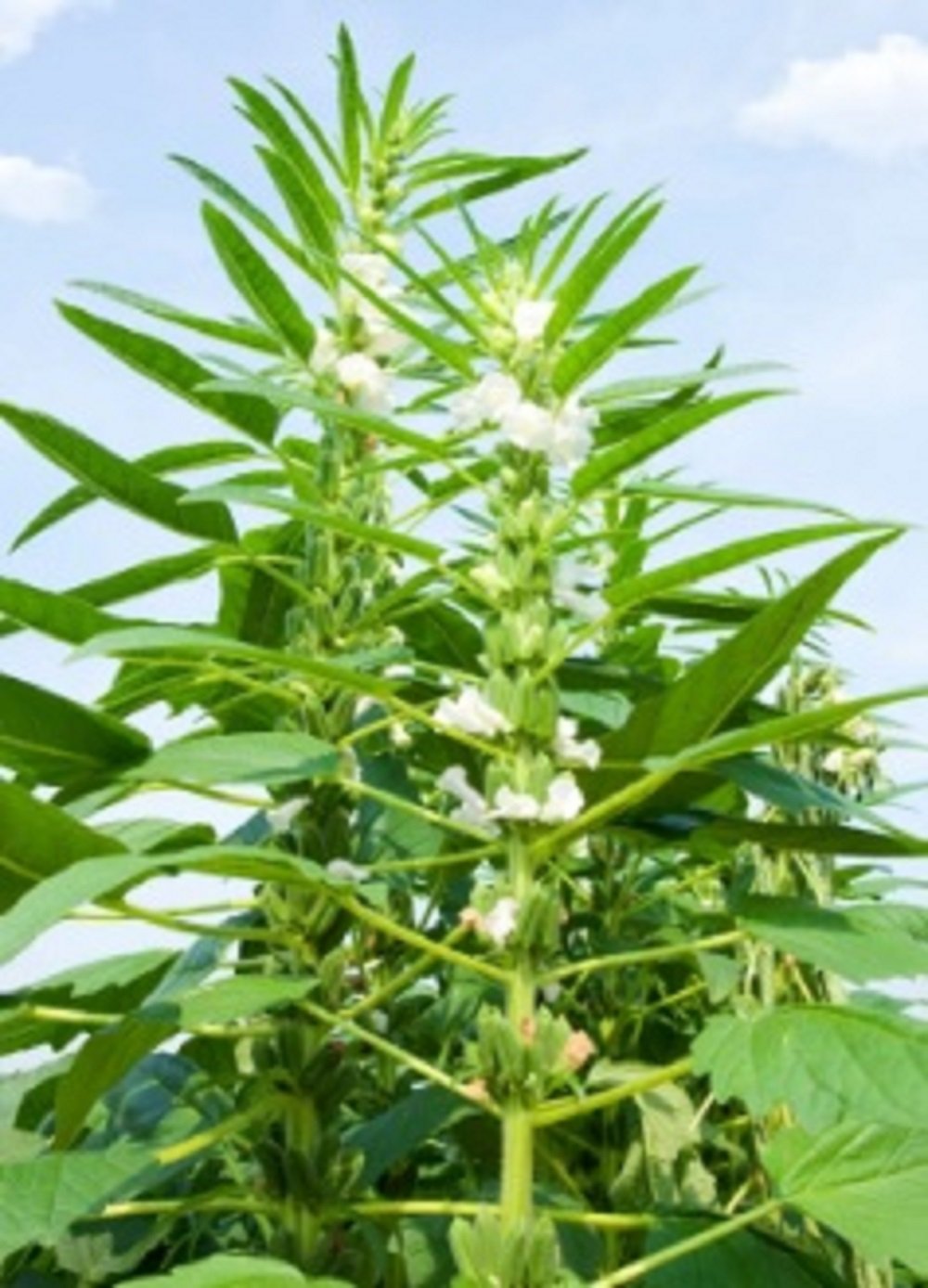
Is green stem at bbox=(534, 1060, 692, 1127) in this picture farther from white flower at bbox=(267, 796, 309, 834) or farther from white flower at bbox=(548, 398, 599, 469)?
white flower at bbox=(548, 398, 599, 469)

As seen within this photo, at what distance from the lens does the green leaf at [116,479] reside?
5.08 feet

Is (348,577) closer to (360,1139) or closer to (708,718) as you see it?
(708,718)

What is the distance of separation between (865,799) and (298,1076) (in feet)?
2.74

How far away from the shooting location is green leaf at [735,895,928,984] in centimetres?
126

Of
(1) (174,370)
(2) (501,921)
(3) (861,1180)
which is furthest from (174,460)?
(3) (861,1180)

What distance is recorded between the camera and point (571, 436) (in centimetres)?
149

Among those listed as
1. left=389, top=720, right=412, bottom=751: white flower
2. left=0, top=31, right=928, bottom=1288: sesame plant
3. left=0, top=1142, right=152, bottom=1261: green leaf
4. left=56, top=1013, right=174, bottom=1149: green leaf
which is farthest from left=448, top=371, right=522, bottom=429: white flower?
left=0, top=1142, right=152, bottom=1261: green leaf

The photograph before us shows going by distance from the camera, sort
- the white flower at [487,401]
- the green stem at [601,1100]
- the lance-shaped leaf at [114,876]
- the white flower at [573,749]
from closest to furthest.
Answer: the lance-shaped leaf at [114,876] < the green stem at [601,1100] < the white flower at [573,749] < the white flower at [487,401]

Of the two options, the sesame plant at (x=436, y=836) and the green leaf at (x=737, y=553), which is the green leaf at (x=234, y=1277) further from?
the green leaf at (x=737, y=553)

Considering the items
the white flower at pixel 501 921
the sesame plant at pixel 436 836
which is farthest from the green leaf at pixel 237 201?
the white flower at pixel 501 921

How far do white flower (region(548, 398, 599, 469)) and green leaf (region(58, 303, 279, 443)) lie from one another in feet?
1.04

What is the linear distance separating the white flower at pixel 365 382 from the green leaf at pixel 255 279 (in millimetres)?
54

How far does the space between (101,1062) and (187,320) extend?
0.64 m

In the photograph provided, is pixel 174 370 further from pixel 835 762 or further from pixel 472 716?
pixel 835 762
